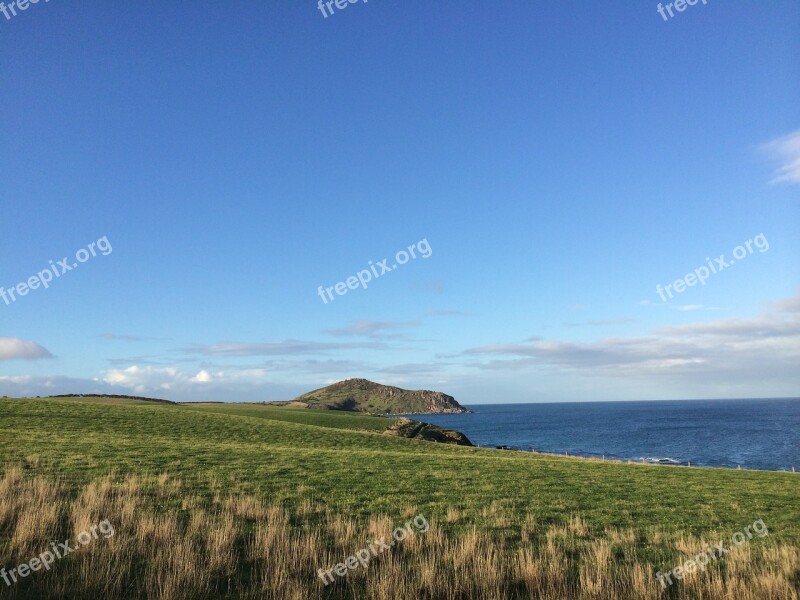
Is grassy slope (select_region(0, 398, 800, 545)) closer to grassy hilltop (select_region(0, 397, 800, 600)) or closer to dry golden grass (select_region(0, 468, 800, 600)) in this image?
grassy hilltop (select_region(0, 397, 800, 600))

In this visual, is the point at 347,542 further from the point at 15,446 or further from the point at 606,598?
the point at 15,446

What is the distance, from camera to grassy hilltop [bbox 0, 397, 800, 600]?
9.70 meters

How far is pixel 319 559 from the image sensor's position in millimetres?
11133

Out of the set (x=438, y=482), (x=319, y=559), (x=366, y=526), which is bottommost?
(x=438, y=482)

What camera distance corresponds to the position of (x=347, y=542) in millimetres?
12227

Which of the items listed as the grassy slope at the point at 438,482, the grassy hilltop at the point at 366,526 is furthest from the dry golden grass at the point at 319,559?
the grassy slope at the point at 438,482

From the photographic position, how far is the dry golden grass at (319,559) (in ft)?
30.8

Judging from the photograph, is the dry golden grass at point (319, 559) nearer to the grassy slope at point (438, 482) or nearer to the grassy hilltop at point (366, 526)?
the grassy hilltop at point (366, 526)

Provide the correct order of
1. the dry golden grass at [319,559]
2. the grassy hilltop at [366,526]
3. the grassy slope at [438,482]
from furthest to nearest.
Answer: the grassy slope at [438,482] → the grassy hilltop at [366,526] → the dry golden grass at [319,559]

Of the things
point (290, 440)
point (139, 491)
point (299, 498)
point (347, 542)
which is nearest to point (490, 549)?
point (347, 542)

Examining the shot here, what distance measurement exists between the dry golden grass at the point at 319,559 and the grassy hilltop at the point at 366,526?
51 millimetres

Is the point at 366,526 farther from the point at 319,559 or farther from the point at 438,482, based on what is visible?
the point at 438,482

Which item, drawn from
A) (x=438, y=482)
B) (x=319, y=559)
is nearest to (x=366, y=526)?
Answer: (x=319, y=559)

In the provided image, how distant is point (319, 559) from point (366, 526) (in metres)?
3.29
